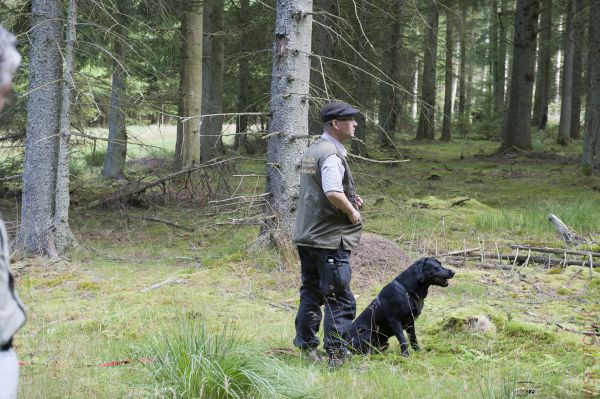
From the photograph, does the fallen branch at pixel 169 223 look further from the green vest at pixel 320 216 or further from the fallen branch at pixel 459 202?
the green vest at pixel 320 216

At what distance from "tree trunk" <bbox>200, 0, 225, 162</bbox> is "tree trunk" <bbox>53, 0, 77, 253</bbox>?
34.3 feet

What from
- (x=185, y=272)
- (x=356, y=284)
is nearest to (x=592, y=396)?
(x=356, y=284)

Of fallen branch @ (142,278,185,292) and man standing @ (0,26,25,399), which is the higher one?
man standing @ (0,26,25,399)

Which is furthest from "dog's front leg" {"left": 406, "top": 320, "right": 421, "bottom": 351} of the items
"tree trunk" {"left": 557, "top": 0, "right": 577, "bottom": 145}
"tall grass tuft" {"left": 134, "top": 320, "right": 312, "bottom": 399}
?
"tree trunk" {"left": 557, "top": 0, "right": 577, "bottom": 145}

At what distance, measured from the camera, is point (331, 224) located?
585 cm

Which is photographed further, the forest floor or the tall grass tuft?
the forest floor

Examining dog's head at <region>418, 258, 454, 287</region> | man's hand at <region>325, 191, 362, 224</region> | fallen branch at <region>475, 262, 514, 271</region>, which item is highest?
man's hand at <region>325, 191, 362, 224</region>

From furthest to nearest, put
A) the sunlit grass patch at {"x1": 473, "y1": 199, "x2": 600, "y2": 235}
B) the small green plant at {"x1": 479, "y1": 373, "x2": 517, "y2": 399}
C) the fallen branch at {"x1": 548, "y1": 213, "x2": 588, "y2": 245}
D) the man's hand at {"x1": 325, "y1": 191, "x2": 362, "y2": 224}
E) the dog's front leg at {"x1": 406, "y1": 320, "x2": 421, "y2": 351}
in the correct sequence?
the sunlit grass patch at {"x1": 473, "y1": 199, "x2": 600, "y2": 235} → the fallen branch at {"x1": 548, "y1": 213, "x2": 588, "y2": 245} → the dog's front leg at {"x1": 406, "y1": 320, "x2": 421, "y2": 351} → the man's hand at {"x1": 325, "y1": 191, "x2": 362, "y2": 224} → the small green plant at {"x1": 479, "y1": 373, "x2": 517, "y2": 399}

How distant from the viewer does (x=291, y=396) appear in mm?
4461

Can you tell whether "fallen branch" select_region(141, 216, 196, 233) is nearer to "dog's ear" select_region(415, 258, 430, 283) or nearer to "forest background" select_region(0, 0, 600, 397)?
"forest background" select_region(0, 0, 600, 397)

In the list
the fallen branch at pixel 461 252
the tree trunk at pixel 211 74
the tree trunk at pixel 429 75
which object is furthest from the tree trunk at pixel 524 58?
the fallen branch at pixel 461 252

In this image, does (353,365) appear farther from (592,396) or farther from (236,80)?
(236,80)

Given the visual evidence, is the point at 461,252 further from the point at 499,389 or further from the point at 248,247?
the point at 499,389

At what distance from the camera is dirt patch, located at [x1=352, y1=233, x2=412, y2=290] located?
9055 mm
